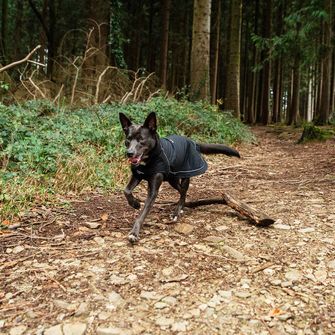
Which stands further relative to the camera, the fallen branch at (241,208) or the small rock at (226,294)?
the fallen branch at (241,208)

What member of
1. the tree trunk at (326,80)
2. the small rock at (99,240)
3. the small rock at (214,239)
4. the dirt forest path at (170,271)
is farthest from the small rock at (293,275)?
the tree trunk at (326,80)

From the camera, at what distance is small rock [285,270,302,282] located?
10.1 ft

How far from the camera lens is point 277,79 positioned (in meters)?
23.6

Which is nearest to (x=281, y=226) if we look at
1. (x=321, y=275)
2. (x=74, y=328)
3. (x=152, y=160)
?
(x=321, y=275)

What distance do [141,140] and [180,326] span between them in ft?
6.43

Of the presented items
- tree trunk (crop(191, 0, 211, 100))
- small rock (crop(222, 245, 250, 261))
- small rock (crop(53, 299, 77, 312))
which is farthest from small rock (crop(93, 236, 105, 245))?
tree trunk (crop(191, 0, 211, 100))

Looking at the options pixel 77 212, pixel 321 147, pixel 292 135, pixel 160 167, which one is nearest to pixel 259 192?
pixel 160 167

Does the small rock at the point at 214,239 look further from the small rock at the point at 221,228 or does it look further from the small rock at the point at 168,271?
the small rock at the point at 168,271

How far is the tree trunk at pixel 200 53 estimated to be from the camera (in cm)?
1228

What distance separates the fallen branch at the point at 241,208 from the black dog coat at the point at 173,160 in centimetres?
45

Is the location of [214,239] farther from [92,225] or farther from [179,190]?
[92,225]

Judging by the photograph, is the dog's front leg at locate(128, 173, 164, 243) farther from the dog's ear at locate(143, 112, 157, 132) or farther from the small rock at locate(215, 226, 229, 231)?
the small rock at locate(215, 226, 229, 231)

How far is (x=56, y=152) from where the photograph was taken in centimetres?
595

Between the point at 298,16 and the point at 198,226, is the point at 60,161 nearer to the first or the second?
the point at 198,226
